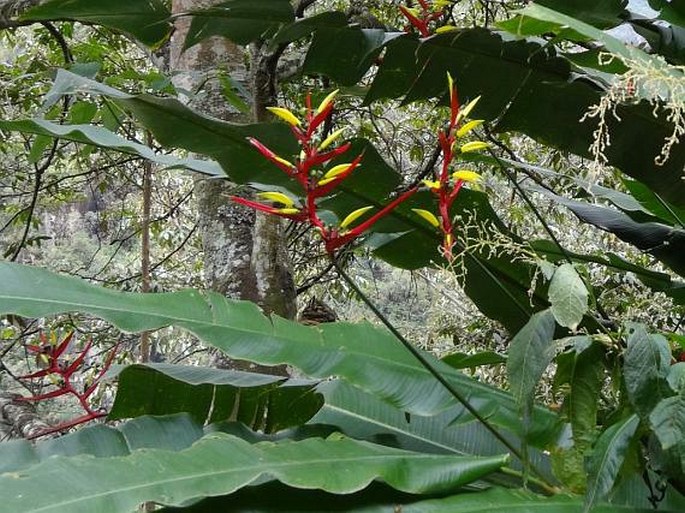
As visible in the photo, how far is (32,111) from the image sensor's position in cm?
263

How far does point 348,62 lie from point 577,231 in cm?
218

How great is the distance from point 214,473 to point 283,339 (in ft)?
0.80

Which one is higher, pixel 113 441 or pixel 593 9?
pixel 593 9

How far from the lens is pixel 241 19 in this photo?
1109mm

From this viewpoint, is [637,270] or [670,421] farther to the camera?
[637,270]

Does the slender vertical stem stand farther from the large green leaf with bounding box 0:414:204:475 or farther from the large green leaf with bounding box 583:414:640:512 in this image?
the large green leaf with bounding box 583:414:640:512

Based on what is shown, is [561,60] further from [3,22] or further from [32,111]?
[32,111]

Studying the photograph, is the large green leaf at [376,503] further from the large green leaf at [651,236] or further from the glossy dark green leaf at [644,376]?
the large green leaf at [651,236]

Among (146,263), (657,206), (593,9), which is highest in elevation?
(593,9)

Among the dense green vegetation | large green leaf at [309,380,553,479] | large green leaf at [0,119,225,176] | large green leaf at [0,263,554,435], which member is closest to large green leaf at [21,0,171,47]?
the dense green vegetation

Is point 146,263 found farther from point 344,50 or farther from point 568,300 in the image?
point 568,300

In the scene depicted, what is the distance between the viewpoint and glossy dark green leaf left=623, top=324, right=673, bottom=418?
2.08 feet

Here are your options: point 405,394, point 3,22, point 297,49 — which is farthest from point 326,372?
point 3,22

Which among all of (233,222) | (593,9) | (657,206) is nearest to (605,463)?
(593,9)
